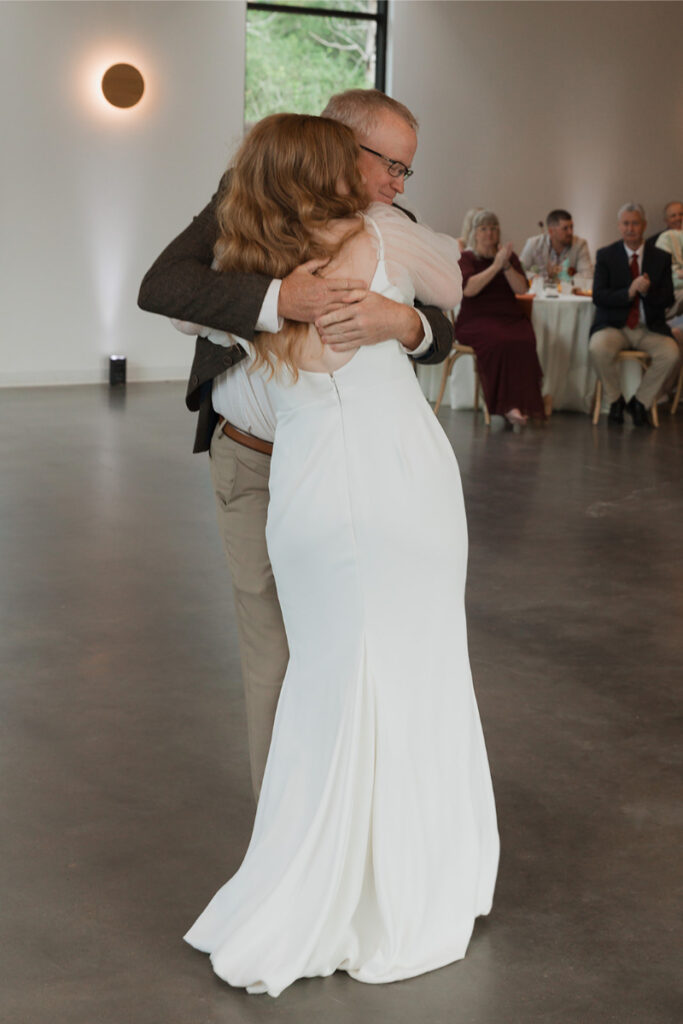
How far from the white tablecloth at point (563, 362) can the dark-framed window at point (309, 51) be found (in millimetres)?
2997

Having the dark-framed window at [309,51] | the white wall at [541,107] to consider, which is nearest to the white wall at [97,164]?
the dark-framed window at [309,51]

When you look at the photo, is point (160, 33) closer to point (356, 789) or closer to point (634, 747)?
point (634, 747)

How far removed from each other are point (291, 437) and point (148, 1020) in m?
0.95

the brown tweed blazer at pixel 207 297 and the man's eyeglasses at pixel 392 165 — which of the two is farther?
the man's eyeglasses at pixel 392 165

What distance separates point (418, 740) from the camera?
6.90 ft

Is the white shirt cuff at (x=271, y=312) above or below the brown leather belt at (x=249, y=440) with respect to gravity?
above

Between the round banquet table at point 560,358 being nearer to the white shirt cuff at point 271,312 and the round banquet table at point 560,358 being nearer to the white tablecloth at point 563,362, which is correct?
the white tablecloth at point 563,362

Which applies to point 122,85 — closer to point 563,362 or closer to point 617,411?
point 563,362

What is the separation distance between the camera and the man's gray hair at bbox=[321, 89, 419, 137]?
2062 mm

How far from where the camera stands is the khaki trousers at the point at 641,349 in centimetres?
869

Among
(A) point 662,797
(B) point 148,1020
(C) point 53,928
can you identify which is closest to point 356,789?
(B) point 148,1020

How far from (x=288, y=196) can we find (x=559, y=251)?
8656mm

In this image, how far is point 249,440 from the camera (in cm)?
229

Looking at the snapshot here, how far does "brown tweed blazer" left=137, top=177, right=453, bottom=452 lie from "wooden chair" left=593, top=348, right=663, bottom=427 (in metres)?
6.66
